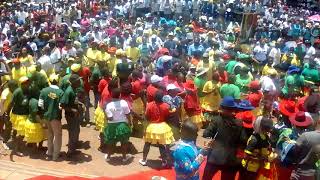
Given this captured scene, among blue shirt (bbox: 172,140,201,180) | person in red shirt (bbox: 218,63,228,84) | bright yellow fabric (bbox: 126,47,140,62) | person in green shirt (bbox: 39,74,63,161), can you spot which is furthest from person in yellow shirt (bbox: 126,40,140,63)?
blue shirt (bbox: 172,140,201,180)

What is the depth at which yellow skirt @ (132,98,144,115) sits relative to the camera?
1019 centimetres

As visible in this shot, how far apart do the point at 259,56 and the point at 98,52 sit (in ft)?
21.1

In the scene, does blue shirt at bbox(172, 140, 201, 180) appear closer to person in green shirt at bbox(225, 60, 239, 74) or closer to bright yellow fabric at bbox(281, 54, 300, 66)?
person in green shirt at bbox(225, 60, 239, 74)

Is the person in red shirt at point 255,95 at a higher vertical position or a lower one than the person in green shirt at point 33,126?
higher

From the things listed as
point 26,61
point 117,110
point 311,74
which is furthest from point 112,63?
point 311,74

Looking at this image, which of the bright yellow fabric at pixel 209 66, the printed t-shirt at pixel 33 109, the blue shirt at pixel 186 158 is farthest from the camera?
the bright yellow fabric at pixel 209 66

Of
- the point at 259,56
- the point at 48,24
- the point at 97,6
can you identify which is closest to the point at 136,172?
the point at 259,56

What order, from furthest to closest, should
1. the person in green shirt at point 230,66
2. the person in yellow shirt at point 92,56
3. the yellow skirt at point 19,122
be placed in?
1. the person in yellow shirt at point 92,56
2. the person in green shirt at point 230,66
3. the yellow skirt at point 19,122

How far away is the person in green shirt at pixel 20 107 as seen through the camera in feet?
29.2

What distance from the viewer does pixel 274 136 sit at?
7516 mm

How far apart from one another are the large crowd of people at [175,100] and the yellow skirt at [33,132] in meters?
0.02

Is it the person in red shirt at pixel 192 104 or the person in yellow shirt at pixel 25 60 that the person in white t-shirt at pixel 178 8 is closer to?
the person in yellow shirt at pixel 25 60

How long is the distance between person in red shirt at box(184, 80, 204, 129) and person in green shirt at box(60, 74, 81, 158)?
215 cm

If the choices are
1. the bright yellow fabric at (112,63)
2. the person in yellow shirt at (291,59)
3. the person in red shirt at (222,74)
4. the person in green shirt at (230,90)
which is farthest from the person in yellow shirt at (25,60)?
the person in yellow shirt at (291,59)
